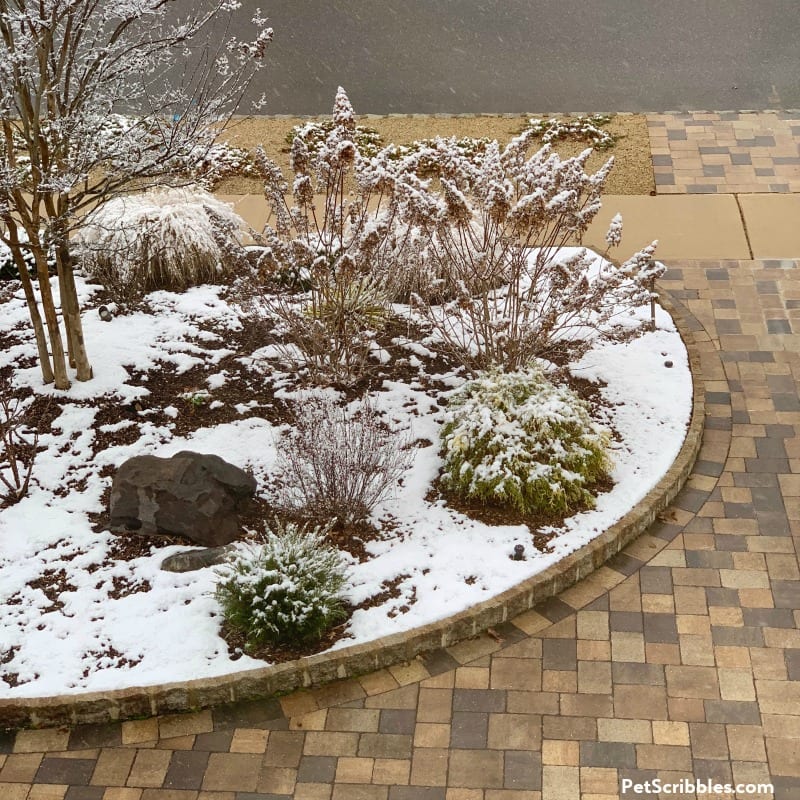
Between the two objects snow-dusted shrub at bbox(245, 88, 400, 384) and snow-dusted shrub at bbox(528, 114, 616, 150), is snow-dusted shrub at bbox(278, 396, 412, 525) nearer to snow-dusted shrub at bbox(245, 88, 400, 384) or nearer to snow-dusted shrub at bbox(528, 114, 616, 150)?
snow-dusted shrub at bbox(245, 88, 400, 384)

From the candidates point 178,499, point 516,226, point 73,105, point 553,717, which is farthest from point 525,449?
point 73,105

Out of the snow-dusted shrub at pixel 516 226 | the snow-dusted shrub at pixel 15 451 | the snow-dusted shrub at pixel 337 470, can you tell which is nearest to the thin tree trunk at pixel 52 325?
the snow-dusted shrub at pixel 15 451

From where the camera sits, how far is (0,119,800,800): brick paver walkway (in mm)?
4453

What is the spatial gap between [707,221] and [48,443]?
5764 millimetres

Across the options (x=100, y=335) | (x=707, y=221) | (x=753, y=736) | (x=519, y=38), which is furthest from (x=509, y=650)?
(x=519, y=38)

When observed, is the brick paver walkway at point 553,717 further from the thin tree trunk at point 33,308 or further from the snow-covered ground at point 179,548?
the thin tree trunk at point 33,308

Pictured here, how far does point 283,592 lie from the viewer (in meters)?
4.84

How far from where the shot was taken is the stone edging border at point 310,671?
185 inches

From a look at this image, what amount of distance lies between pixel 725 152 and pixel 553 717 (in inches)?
270

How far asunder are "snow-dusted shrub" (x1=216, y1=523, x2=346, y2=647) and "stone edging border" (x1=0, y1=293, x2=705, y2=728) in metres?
0.17

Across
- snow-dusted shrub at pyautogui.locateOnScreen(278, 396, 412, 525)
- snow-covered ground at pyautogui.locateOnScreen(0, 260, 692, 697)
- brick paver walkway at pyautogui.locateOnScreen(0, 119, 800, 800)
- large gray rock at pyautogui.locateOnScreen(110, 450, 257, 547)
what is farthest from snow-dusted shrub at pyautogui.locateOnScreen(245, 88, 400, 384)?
brick paver walkway at pyautogui.locateOnScreen(0, 119, 800, 800)

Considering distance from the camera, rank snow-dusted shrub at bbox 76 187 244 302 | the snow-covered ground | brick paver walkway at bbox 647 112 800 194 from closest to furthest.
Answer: the snow-covered ground < snow-dusted shrub at bbox 76 187 244 302 < brick paver walkway at bbox 647 112 800 194

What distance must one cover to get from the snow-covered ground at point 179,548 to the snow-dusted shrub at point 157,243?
0.56 m

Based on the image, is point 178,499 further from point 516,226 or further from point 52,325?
point 516,226
